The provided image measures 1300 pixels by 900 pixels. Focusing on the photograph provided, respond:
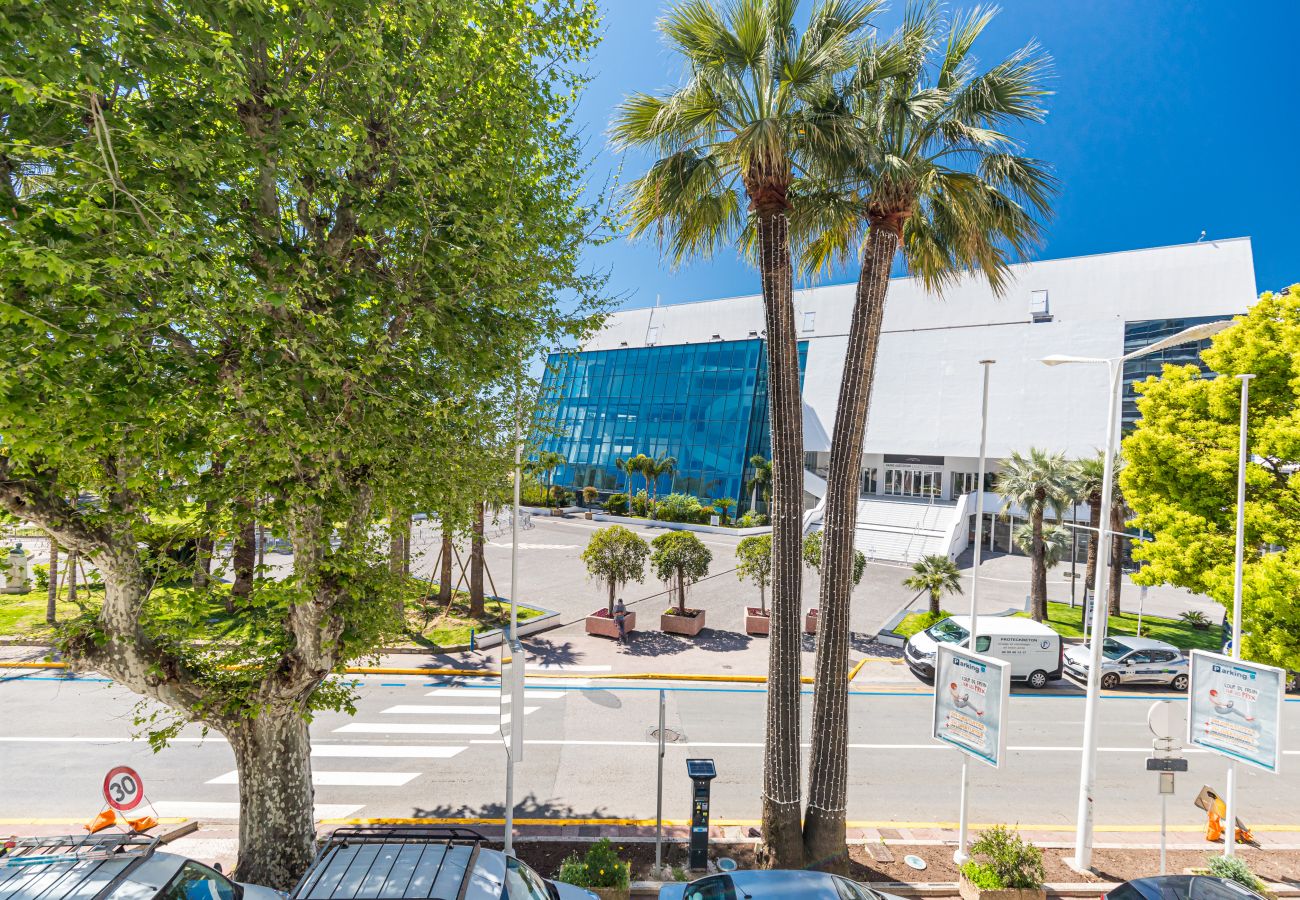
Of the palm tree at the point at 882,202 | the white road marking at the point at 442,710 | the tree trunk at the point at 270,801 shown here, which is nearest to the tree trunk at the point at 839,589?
the palm tree at the point at 882,202

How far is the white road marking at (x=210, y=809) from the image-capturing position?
952 centimetres

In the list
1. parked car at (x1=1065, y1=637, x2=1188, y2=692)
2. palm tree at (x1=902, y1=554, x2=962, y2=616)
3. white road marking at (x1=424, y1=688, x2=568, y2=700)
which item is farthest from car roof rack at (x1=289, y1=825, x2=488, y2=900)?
palm tree at (x1=902, y1=554, x2=962, y2=616)

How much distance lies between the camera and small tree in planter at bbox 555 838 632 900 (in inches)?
278

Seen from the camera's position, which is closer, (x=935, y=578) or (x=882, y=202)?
(x=882, y=202)

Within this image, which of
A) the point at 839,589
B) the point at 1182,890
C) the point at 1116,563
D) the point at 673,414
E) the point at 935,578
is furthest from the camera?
the point at 673,414

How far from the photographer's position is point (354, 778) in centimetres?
1083

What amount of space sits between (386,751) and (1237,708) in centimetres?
1430

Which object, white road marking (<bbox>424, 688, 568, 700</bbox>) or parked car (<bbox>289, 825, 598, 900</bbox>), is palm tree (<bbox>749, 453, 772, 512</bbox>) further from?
parked car (<bbox>289, 825, 598, 900</bbox>)

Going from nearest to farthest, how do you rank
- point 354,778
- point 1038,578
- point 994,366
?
point 354,778 < point 1038,578 < point 994,366

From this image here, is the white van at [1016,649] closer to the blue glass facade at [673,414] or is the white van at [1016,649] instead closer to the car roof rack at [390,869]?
the car roof rack at [390,869]

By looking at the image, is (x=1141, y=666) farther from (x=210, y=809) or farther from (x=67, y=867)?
(x=67, y=867)

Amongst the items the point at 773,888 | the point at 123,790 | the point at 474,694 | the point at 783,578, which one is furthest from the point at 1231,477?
the point at 123,790

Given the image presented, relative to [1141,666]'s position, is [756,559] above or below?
above

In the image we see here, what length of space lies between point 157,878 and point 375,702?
31.4 ft
